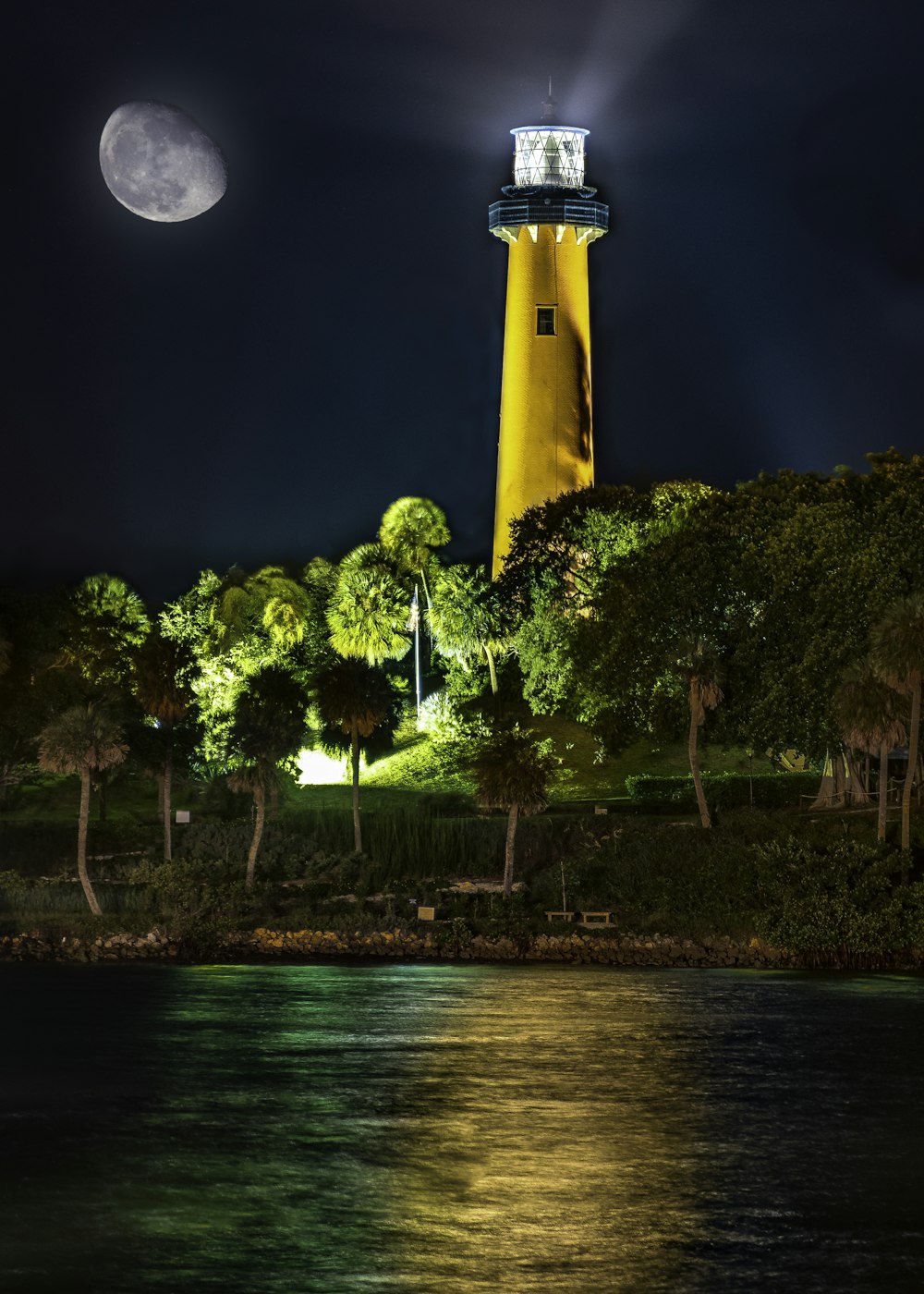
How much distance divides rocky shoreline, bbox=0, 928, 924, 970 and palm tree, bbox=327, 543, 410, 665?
30673 mm

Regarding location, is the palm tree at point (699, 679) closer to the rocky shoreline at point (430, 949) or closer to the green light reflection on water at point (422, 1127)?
the rocky shoreline at point (430, 949)

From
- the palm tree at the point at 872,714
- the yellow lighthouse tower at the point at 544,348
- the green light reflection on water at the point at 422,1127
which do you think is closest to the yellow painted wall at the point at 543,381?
the yellow lighthouse tower at the point at 544,348

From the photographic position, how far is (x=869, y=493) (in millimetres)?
57875

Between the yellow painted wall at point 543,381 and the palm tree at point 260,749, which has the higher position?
the yellow painted wall at point 543,381

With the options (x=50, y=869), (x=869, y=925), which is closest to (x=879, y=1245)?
(x=869, y=925)

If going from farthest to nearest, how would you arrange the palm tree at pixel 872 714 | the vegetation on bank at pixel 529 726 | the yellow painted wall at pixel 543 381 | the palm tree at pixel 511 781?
the yellow painted wall at pixel 543 381
the palm tree at pixel 872 714
the palm tree at pixel 511 781
the vegetation on bank at pixel 529 726

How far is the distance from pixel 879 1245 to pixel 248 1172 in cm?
816

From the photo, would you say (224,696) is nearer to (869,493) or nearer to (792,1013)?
(869,493)

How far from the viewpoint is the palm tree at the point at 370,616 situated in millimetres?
76312

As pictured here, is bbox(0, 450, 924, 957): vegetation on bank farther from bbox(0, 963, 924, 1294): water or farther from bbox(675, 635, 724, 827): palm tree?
bbox(0, 963, 924, 1294): water

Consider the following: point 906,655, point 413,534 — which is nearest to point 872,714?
point 906,655

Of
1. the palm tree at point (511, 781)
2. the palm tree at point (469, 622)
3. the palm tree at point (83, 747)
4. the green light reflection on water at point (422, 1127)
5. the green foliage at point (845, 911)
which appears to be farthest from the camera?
the palm tree at point (469, 622)

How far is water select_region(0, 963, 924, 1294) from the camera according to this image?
69.5ft

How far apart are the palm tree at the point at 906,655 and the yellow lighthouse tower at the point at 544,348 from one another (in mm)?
33177
